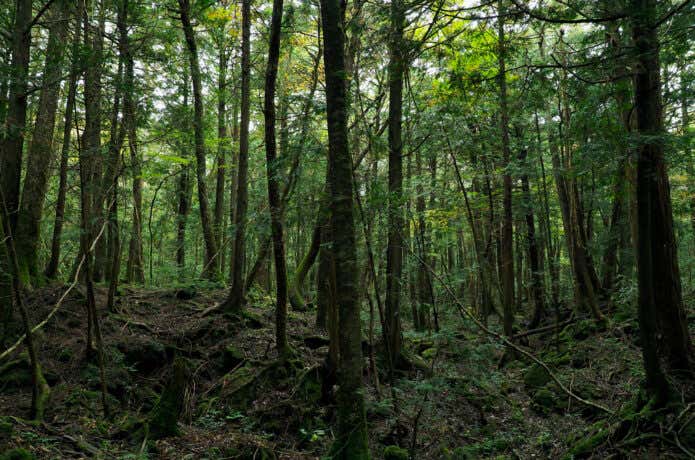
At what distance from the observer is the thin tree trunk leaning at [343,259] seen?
5.62m

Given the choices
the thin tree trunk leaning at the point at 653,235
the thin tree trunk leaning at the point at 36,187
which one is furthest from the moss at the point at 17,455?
the thin tree trunk leaning at the point at 653,235

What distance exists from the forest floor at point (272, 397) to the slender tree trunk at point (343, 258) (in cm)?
92

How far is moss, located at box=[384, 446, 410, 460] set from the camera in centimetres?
676

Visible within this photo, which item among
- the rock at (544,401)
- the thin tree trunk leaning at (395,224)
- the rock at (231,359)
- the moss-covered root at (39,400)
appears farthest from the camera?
the rock at (231,359)

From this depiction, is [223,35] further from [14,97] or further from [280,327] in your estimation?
[280,327]

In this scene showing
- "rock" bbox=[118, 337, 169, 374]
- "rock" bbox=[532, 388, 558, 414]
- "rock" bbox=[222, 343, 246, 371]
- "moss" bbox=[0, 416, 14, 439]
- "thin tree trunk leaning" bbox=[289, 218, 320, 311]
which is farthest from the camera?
"thin tree trunk leaning" bbox=[289, 218, 320, 311]

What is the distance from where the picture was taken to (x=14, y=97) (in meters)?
8.55

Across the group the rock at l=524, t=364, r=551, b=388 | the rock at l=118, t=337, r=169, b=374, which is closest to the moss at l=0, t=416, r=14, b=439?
the rock at l=118, t=337, r=169, b=374

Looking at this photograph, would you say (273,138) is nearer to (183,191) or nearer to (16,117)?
(16,117)

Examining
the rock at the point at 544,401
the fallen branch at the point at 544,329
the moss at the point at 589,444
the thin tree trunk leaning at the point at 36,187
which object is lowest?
the rock at the point at 544,401

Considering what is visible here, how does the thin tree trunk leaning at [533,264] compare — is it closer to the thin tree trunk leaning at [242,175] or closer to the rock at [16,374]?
the thin tree trunk leaning at [242,175]

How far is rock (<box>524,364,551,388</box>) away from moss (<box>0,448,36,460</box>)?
9.89 metres

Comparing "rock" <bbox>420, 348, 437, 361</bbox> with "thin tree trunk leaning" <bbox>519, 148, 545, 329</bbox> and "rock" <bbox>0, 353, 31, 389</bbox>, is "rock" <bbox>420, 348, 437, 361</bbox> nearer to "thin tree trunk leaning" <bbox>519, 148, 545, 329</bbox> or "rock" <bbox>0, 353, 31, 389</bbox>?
"thin tree trunk leaning" <bbox>519, 148, 545, 329</bbox>

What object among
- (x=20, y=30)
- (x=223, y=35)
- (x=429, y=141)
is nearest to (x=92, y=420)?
(x=20, y=30)
